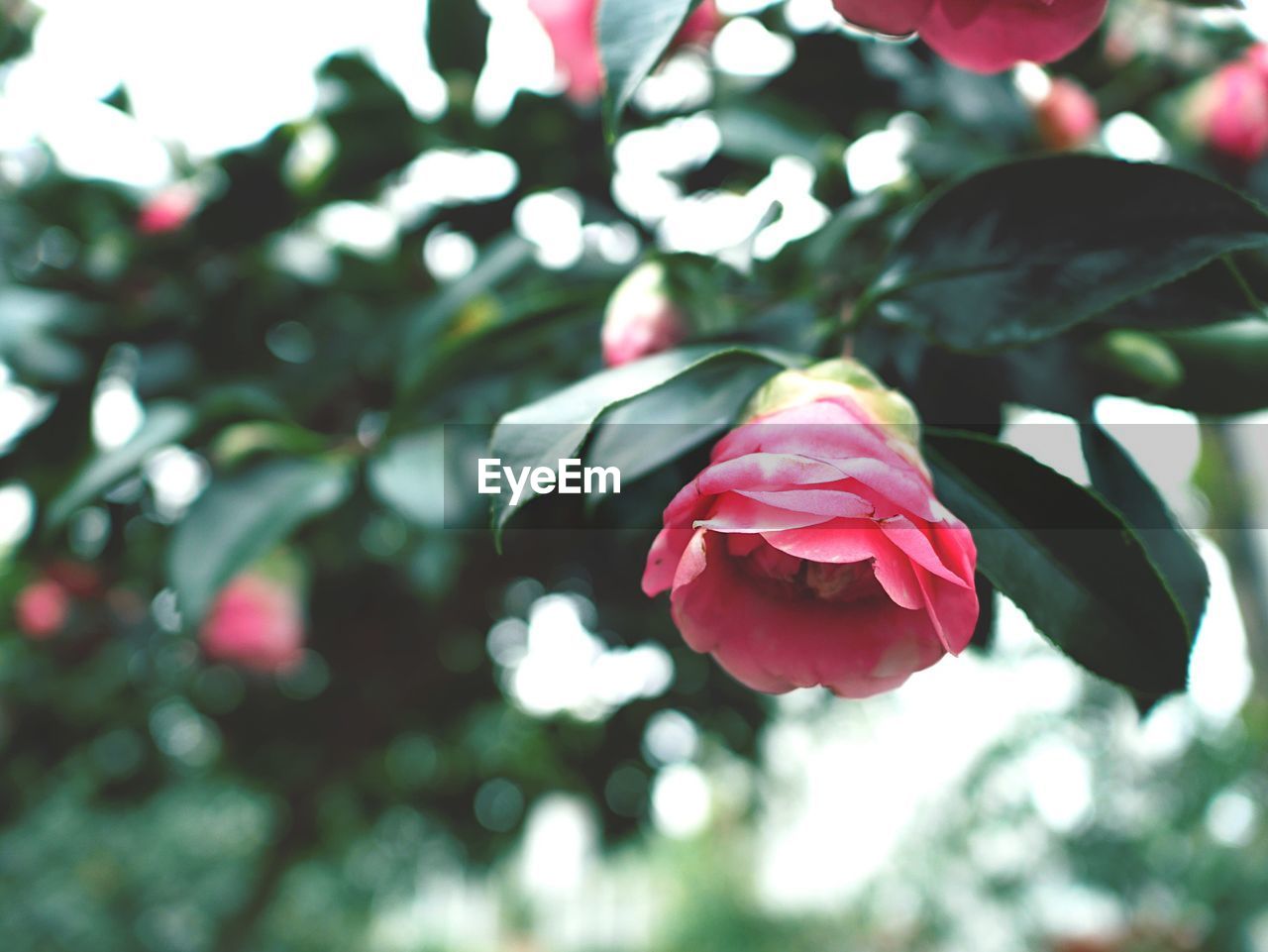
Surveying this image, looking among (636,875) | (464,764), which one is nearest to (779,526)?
(464,764)

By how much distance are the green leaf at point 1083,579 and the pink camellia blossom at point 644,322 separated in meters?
0.14

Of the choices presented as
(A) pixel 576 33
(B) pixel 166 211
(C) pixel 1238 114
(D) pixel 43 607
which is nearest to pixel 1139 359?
(C) pixel 1238 114

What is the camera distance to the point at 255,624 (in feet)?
2.99

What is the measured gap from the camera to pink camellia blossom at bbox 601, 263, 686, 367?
394 mm

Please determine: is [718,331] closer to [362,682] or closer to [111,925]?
[362,682]

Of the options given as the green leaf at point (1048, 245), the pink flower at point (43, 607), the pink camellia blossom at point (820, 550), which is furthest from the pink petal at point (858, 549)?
the pink flower at point (43, 607)

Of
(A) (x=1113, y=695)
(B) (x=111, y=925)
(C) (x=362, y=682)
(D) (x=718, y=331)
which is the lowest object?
(A) (x=1113, y=695)

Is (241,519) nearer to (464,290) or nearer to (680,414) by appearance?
(464,290)

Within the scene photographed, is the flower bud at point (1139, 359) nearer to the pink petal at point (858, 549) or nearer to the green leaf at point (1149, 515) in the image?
the green leaf at point (1149, 515)

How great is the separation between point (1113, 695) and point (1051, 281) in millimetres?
2739

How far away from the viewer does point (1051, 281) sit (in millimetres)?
315

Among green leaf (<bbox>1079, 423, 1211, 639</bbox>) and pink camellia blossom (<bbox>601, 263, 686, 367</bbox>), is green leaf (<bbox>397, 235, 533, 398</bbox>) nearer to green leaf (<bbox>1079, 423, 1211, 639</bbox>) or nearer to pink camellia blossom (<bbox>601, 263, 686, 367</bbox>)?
pink camellia blossom (<bbox>601, 263, 686, 367</bbox>)

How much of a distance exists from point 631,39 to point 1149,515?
258 millimetres

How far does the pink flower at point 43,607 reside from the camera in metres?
1.20
